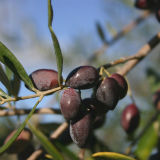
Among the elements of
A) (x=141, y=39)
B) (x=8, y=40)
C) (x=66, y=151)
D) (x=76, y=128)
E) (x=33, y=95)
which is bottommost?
(x=141, y=39)

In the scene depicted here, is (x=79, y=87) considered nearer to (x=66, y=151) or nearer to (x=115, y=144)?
(x=66, y=151)

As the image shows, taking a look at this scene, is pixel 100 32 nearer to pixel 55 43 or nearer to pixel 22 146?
pixel 22 146

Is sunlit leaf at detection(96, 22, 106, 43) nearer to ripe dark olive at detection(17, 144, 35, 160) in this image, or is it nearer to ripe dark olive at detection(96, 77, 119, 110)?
ripe dark olive at detection(17, 144, 35, 160)

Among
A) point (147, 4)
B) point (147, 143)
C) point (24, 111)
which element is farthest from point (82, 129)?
point (147, 4)

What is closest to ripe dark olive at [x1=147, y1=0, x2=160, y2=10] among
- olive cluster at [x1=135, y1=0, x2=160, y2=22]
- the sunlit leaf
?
olive cluster at [x1=135, y1=0, x2=160, y2=22]

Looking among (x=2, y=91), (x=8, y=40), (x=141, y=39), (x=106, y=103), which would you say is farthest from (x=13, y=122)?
(x=8, y=40)
